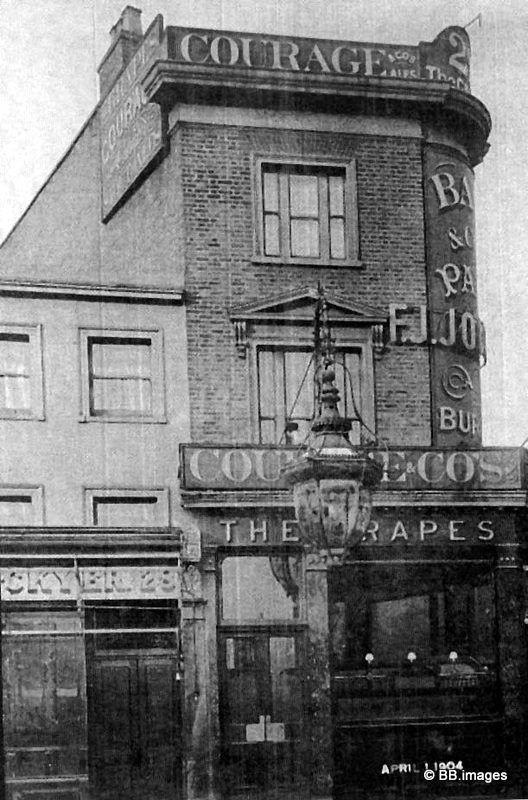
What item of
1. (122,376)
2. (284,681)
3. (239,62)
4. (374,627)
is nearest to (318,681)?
(284,681)

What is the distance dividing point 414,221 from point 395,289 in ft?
2.53

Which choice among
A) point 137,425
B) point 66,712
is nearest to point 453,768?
point 66,712

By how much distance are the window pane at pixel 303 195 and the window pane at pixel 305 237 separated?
0.33 ft

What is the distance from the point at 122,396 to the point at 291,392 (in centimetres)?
170

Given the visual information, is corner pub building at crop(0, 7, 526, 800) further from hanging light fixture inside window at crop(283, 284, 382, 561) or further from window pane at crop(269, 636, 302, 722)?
hanging light fixture inside window at crop(283, 284, 382, 561)

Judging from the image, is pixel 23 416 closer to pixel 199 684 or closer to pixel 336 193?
pixel 199 684

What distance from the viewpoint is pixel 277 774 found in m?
11.3

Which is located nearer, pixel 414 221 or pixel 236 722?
pixel 236 722

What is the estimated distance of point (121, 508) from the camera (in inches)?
455

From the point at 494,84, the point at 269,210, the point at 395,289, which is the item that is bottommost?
the point at 395,289

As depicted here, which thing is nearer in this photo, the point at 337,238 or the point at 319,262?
the point at 319,262

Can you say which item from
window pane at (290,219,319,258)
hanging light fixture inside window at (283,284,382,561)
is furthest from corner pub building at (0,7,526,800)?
hanging light fixture inside window at (283,284,382,561)

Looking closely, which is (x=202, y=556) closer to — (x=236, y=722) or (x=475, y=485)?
(x=236, y=722)

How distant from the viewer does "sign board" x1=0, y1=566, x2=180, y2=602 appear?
11.3m
